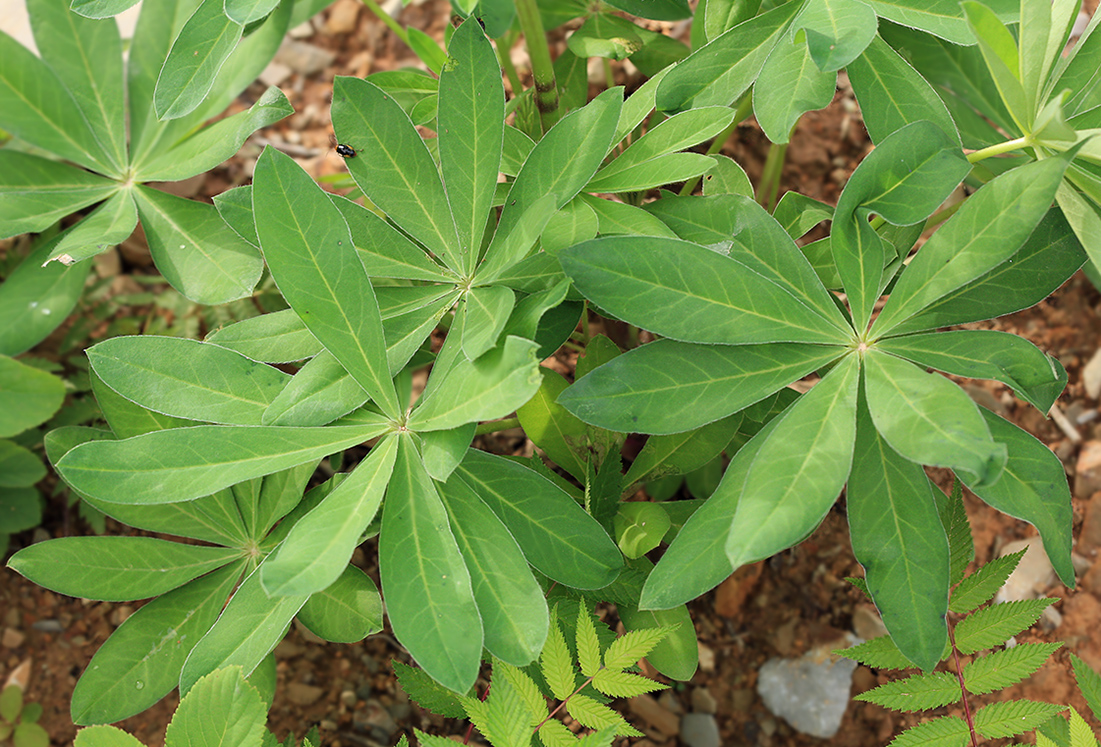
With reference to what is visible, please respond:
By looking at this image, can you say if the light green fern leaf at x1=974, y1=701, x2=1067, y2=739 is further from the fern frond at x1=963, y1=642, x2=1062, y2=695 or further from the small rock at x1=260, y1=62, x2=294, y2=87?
the small rock at x1=260, y1=62, x2=294, y2=87

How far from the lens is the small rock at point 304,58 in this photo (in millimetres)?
2879

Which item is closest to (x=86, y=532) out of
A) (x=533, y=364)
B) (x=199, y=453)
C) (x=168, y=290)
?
(x=168, y=290)

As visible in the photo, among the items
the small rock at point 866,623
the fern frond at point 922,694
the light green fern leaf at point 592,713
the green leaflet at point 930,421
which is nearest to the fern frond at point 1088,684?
the fern frond at point 922,694

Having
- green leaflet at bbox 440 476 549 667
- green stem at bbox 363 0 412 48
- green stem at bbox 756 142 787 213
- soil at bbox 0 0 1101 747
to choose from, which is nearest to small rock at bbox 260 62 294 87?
green stem at bbox 363 0 412 48

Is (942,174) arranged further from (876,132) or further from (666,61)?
(666,61)

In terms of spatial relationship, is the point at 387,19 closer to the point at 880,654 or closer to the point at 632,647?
the point at 632,647

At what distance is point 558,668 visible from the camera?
130 centimetres

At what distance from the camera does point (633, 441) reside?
6.38 ft

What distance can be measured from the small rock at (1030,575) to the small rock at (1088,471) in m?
0.21

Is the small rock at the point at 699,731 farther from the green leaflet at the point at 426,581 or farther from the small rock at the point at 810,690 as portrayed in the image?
the green leaflet at the point at 426,581

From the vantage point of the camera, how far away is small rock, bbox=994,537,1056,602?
1943mm

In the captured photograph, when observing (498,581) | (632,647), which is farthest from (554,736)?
(498,581)

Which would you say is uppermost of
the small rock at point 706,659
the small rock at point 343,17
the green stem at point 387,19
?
the green stem at point 387,19

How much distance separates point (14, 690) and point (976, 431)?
2301 millimetres
